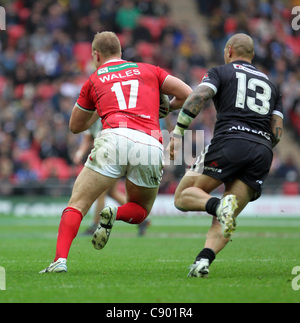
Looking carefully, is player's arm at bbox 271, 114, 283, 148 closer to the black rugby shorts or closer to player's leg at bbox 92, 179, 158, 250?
the black rugby shorts

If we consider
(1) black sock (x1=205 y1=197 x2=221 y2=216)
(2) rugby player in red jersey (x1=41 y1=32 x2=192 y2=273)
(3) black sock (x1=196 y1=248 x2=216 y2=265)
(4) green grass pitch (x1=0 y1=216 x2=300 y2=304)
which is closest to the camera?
(4) green grass pitch (x1=0 y1=216 x2=300 y2=304)

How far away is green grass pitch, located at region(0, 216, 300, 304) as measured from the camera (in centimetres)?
491

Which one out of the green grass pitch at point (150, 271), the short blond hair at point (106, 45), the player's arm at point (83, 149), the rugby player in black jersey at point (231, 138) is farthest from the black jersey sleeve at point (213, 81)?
the player's arm at point (83, 149)

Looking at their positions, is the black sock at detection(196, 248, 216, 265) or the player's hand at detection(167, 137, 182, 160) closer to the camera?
the black sock at detection(196, 248, 216, 265)

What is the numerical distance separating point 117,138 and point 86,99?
61 centimetres

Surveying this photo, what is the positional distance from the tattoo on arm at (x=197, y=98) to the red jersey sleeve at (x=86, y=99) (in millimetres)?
1028

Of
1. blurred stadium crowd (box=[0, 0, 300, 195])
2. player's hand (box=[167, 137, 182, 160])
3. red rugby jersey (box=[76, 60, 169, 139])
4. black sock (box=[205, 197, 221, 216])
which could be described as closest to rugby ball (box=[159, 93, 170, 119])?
red rugby jersey (box=[76, 60, 169, 139])

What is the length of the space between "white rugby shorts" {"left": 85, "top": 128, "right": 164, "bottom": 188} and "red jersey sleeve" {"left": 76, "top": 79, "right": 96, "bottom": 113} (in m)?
0.39

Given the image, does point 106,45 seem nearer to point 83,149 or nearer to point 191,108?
point 191,108

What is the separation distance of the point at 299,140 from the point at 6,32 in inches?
405

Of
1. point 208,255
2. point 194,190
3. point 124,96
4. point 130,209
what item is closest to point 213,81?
point 124,96

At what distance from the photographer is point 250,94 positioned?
20.9ft
